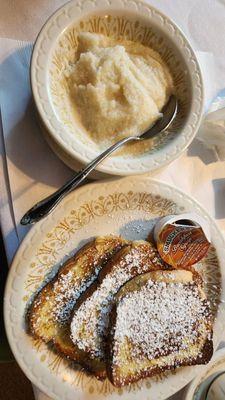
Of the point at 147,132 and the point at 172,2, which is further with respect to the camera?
the point at 172,2

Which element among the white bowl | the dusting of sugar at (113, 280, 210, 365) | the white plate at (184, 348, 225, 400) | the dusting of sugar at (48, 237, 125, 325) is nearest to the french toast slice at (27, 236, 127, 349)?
the dusting of sugar at (48, 237, 125, 325)

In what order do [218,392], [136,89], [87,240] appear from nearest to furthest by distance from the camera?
[136,89] < [87,240] < [218,392]

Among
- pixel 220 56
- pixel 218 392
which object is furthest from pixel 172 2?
pixel 218 392

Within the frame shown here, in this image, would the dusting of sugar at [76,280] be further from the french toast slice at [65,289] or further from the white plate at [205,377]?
the white plate at [205,377]

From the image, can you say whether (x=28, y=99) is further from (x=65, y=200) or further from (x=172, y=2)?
(x=172, y=2)

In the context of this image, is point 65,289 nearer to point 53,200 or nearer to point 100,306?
point 100,306

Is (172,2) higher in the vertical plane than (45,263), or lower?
higher

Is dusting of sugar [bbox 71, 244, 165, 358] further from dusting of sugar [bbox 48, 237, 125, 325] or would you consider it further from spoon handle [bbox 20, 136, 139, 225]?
spoon handle [bbox 20, 136, 139, 225]
